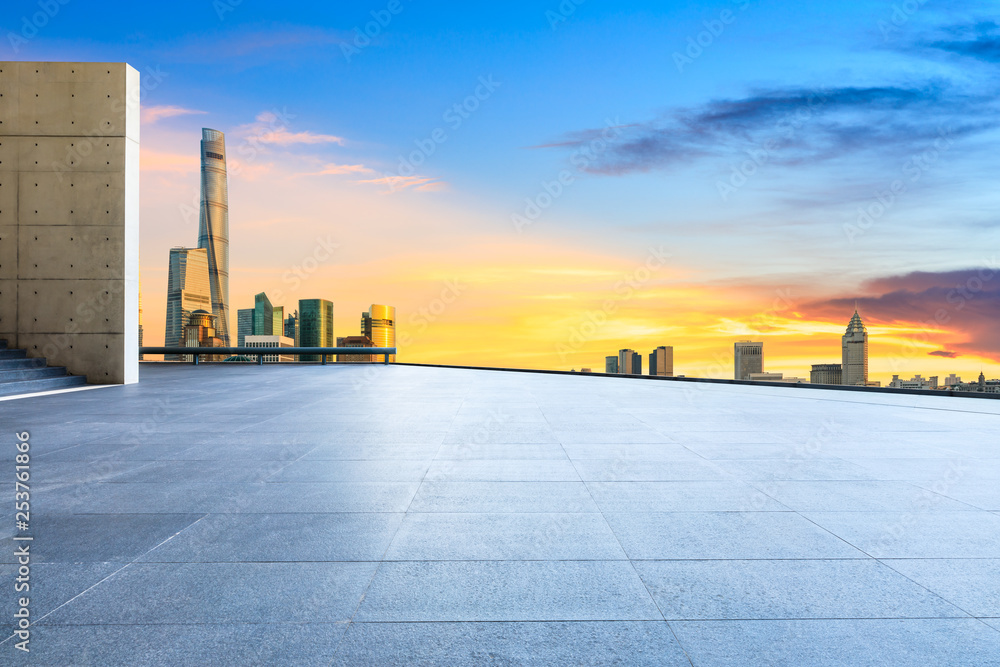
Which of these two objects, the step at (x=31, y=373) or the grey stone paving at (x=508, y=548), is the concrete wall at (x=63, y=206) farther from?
the grey stone paving at (x=508, y=548)

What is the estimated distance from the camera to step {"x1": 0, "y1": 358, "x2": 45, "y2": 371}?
14.5 m

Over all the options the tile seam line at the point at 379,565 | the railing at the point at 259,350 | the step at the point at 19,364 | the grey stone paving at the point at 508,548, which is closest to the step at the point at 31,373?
the step at the point at 19,364

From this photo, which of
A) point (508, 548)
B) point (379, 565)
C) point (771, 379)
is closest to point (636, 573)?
point (508, 548)

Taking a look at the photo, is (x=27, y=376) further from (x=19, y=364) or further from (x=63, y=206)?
(x=63, y=206)

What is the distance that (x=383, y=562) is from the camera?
3.56m

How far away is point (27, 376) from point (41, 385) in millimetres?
578

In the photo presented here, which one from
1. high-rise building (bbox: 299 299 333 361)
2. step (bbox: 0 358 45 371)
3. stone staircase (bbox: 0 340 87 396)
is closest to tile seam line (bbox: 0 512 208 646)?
stone staircase (bbox: 0 340 87 396)

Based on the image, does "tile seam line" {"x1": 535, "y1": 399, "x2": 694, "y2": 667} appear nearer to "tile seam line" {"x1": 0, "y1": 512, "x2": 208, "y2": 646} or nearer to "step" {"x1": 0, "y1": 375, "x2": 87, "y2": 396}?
"tile seam line" {"x1": 0, "y1": 512, "x2": 208, "y2": 646}

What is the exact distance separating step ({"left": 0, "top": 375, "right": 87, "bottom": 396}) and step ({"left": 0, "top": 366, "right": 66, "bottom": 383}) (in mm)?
288

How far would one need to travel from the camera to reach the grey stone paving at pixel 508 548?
271cm

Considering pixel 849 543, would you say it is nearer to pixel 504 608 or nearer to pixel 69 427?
pixel 504 608

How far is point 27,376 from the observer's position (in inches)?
580

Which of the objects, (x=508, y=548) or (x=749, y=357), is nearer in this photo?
(x=508, y=548)

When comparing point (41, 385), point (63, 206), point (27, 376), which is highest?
point (63, 206)
